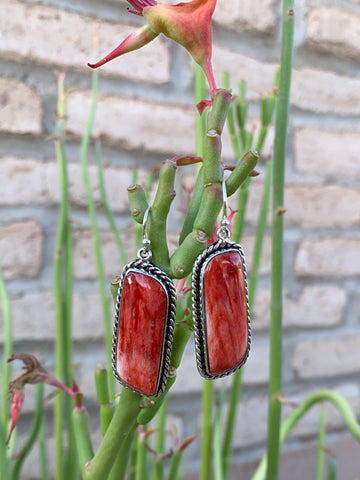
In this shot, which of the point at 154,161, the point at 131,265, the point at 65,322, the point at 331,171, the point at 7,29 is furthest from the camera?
the point at 331,171

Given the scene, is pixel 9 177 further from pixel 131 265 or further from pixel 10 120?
pixel 131 265

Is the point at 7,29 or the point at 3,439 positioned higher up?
the point at 7,29

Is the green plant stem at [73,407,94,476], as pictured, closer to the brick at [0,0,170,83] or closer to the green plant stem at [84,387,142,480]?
the green plant stem at [84,387,142,480]

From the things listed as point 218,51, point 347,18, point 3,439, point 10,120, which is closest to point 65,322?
point 3,439

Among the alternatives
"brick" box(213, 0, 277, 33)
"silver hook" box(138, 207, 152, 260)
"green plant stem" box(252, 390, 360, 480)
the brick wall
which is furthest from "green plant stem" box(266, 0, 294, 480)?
"brick" box(213, 0, 277, 33)

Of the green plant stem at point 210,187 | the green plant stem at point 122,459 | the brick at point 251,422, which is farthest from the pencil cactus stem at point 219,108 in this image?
the brick at point 251,422

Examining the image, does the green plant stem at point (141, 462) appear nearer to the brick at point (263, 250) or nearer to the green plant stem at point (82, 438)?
the green plant stem at point (82, 438)

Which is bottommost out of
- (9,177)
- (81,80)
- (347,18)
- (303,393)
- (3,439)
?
(303,393)
